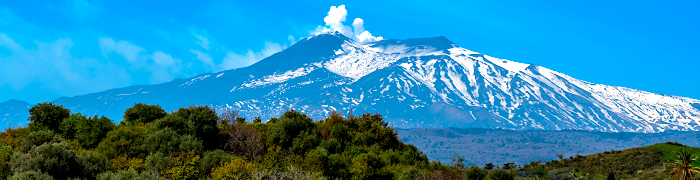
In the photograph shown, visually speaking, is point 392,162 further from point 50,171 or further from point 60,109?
point 60,109

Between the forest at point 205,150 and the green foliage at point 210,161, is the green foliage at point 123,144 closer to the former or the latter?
the forest at point 205,150

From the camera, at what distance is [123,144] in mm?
36844

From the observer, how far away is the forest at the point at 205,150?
1106 inches

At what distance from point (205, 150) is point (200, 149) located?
389cm

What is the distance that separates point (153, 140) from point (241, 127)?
1122 cm

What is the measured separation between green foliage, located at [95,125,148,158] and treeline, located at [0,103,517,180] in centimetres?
9

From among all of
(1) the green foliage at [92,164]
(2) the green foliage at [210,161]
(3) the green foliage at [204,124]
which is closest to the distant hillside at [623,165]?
(3) the green foliage at [204,124]

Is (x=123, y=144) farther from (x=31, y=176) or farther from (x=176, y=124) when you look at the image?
(x=31, y=176)

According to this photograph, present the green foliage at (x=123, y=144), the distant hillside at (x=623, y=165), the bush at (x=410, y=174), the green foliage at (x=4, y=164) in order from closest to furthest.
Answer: the green foliage at (x=4, y=164) < the bush at (x=410, y=174) < the green foliage at (x=123, y=144) < the distant hillside at (x=623, y=165)

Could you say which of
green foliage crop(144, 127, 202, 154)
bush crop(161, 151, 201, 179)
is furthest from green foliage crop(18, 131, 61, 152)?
bush crop(161, 151, 201, 179)

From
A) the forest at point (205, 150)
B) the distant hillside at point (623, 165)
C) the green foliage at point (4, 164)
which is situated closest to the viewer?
the green foliage at point (4, 164)

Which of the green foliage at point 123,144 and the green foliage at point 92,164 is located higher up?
the green foliage at point 123,144

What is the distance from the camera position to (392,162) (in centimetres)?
4369

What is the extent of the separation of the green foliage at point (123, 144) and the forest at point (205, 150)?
80 mm
